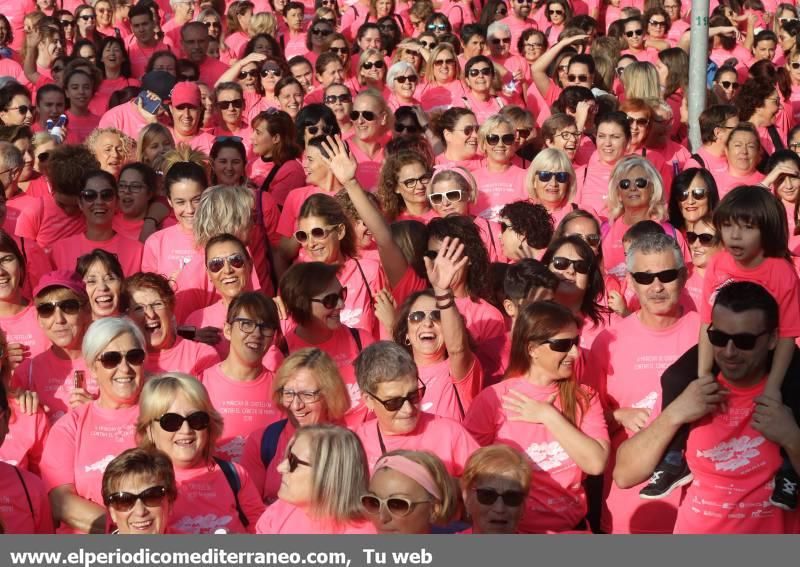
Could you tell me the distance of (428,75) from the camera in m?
12.2

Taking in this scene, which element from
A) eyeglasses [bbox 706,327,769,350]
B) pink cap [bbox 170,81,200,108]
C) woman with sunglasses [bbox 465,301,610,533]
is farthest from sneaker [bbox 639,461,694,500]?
pink cap [bbox 170,81,200,108]

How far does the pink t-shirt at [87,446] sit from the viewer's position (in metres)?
6.14

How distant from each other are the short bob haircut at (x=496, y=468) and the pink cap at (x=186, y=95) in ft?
18.7

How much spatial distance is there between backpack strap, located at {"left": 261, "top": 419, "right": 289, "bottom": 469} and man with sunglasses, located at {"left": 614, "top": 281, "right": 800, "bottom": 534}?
1.68m

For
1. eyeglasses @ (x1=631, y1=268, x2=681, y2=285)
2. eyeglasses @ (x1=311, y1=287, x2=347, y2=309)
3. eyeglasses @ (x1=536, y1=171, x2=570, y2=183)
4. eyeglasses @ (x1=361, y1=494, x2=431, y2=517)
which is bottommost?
eyeglasses @ (x1=361, y1=494, x2=431, y2=517)

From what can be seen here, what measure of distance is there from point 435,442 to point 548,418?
0.47 meters

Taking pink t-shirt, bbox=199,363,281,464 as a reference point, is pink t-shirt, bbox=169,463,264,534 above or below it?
below

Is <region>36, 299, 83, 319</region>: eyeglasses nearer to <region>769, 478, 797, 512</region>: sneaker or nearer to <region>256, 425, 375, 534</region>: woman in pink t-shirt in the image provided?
<region>256, 425, 375, 534</region>: woman in pink t-shirt

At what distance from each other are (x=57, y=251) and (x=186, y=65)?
13.9ft

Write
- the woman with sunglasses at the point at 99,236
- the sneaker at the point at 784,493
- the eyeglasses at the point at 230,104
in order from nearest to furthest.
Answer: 1. the sneaker at the point at 784,493
2. the woman with sunglasses at the point at 99,236
3. the eyeglasses at the point at 230,104

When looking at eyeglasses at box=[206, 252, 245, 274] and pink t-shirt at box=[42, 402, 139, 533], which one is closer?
pink t-shirt at box=[42, 402, 139, 533]

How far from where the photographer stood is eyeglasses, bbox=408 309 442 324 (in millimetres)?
6664

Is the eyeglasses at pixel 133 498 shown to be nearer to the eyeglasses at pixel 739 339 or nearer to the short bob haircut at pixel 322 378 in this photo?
the short bob haircut at pixel 322 378

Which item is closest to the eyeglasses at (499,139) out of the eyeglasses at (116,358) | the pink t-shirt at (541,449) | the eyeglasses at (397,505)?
the pink t-shirt at (541,449)
